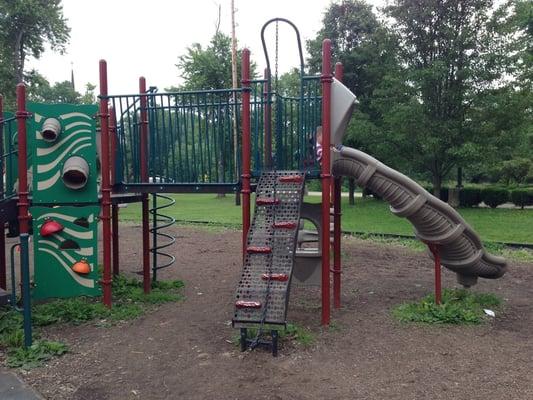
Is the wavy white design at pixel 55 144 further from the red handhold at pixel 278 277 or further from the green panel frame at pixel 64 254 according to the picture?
the red handhold at pixel 278 277

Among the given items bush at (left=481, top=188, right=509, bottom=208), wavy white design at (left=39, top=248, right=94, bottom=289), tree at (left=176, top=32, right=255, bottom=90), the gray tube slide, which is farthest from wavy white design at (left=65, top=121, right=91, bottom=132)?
tree at (left=176, top=32, right=255, bottom=90)

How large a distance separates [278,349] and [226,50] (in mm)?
26041

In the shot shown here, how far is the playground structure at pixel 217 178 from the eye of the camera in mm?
4898

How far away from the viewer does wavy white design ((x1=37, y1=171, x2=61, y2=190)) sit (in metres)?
5.27

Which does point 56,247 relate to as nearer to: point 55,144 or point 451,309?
point 55,144

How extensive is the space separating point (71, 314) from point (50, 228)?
975 millimetres

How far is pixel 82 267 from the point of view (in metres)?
5.31

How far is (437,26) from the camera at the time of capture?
17641 millimetres

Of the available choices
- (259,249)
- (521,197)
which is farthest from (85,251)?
(521,197)

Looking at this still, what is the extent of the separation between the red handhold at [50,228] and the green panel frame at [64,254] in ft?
0.10

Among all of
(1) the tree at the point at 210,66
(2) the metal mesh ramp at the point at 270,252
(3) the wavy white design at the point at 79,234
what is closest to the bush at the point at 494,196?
(1) the tree at the point at 210,66

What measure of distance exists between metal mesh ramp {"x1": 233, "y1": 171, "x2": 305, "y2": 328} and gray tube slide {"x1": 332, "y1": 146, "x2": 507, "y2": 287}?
0.61m

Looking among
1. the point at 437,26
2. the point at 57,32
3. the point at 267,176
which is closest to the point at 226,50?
the point at 57,32

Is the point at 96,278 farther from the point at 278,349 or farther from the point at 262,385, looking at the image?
the point at 262,385
